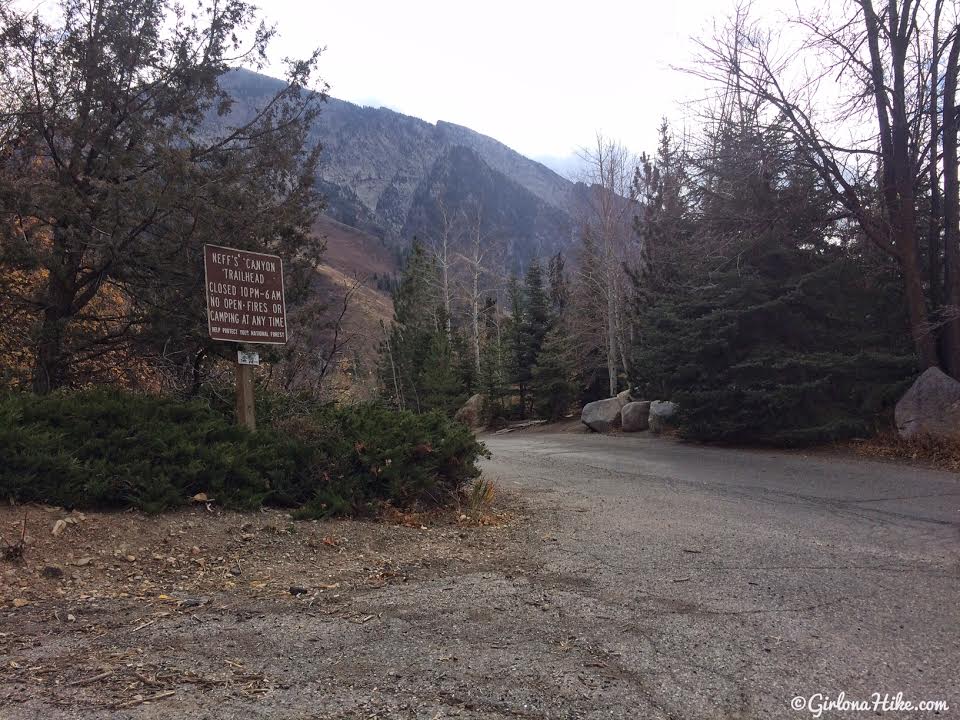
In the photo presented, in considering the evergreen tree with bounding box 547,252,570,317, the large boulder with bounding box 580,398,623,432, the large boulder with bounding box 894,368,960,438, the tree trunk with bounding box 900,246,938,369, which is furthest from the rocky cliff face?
the large boulder with bounding box 894,368,960,438

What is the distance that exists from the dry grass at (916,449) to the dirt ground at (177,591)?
26.6 ft

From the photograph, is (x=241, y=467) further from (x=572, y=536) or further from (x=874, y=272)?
(x=874, y=272)

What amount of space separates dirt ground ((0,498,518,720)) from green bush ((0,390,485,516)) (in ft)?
0.71

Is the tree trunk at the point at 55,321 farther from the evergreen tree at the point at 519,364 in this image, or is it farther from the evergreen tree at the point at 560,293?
the evergreen tree at the point at 560,293

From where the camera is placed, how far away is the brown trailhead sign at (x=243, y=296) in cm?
688

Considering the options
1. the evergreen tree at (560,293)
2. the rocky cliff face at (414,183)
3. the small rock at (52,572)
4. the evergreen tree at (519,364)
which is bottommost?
the small rock at (52,572)

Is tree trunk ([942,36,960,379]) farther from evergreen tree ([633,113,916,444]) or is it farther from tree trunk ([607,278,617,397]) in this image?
tree trunk ([607,278,617,397])

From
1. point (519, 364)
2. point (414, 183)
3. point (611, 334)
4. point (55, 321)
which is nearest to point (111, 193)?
point (55, 321)

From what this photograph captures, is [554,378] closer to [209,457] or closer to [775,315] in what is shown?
[775,315]

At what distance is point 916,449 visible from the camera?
11.3 m

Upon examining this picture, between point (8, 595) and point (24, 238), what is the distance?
5.66 m

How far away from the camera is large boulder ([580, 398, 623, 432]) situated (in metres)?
22.0

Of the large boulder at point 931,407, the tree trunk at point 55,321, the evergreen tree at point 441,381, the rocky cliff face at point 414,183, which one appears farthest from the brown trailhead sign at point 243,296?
the rocky cliff face at point 414,183

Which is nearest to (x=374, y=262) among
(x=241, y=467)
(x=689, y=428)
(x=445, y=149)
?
(x=445, y=149)
